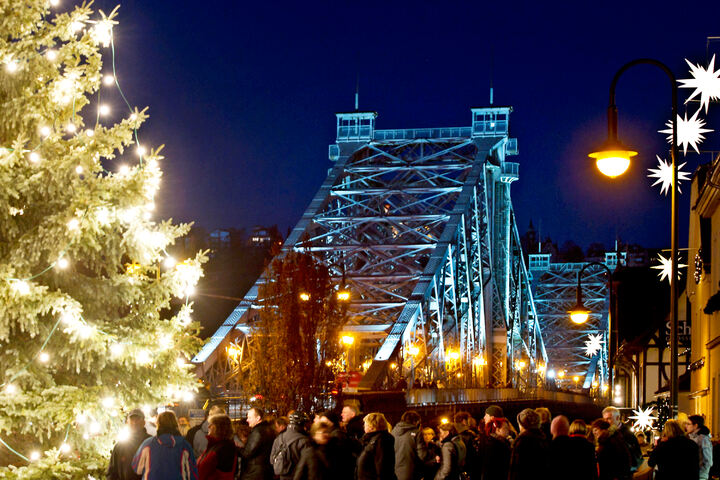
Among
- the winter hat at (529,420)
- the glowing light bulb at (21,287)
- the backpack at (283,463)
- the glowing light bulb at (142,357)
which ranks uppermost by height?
the glowing light bulb at (21,287)

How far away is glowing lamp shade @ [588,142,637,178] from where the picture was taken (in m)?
13.7

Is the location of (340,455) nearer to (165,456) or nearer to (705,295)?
(165,456)

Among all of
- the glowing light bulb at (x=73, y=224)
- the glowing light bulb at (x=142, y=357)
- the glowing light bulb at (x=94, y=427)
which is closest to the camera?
the glowing light bulb at (x=73, y=224)

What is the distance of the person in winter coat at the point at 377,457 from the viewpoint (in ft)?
39.9

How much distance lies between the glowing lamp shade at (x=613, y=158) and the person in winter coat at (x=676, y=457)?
3179mm

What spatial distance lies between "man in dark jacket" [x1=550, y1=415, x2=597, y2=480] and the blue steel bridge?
2592 centimetres

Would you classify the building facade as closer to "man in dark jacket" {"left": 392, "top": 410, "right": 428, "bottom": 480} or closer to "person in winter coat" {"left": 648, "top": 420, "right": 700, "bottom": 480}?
"person in winter coat" {"left": 648, "top": 420, "right": 700, "bottom": 480}

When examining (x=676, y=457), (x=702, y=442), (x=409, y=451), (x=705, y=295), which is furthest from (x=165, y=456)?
(x=705, y=295)

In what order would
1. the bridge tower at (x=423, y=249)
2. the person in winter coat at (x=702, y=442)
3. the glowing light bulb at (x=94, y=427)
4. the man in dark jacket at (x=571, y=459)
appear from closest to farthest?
the man in dark jacket at (x=571, y=459)
the glowing light bulb at (x=94, y=427)
the person in winter coat at (x=702, y=442)
the bridge tower at (x=423, y=249)

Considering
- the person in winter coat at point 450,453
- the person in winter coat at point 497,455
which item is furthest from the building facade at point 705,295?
the person in winter coat at point 497,455

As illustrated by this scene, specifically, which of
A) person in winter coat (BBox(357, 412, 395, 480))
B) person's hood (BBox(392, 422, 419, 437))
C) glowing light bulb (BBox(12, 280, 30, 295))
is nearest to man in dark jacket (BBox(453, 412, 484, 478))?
person's hood (BBox(392, 422, 419, 437))

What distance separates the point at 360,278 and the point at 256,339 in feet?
54.2

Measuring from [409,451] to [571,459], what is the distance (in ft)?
8.88

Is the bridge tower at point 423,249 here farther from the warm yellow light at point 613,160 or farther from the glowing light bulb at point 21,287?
the glowing light bulb at point 21,287
